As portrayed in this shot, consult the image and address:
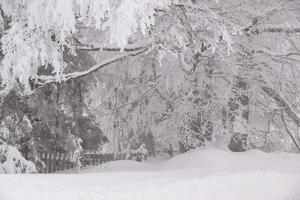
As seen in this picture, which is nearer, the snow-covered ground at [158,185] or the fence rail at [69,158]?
the snow-covered ground at [158,185]

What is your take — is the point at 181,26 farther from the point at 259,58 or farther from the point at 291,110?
the point at 291,110

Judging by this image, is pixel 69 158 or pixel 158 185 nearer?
pixel 158 185

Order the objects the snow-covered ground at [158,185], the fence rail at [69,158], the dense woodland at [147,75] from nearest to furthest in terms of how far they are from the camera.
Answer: the snow-covered ground at [158,185] → the dense woodland at [147,75] → the fence rail at [69,158]

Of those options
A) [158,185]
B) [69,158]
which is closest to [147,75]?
[69,158]

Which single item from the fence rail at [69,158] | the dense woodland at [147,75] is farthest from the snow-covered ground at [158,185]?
the fence rail at [69,158]

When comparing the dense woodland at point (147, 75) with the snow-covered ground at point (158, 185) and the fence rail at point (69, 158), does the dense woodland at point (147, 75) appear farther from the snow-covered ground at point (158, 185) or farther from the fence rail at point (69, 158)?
the snow-covered ground at point (158, 185)

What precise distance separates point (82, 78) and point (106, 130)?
5.62 m

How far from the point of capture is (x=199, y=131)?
594 inches

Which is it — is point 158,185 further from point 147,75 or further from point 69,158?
point 147,75

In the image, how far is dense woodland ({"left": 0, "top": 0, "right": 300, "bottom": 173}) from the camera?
8.62 meters

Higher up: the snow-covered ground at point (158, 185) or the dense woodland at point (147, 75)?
the dense woodland at point (147, 75)

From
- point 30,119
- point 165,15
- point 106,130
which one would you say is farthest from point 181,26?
point 106,130

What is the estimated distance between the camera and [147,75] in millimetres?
16281

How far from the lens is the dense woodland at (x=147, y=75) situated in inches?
340
